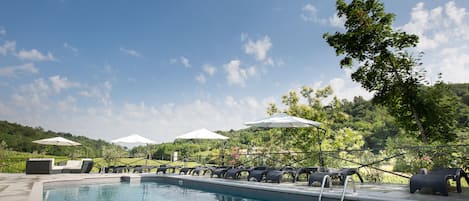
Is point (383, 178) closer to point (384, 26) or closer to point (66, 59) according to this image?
point (384, 26)

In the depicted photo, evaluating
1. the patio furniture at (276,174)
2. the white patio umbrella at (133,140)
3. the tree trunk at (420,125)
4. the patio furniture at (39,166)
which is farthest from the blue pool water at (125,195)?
the tree trunk at (420,125)

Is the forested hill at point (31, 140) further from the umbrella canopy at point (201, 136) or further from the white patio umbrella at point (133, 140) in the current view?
the umbrella canopy at point (201, 136)

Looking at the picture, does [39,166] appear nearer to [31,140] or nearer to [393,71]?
[393,71]

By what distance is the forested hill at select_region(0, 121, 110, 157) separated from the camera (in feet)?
78.9

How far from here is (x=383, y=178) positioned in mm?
8500

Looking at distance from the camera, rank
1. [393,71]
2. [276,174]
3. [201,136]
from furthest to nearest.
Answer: [201,136]
[393,71]
[276,174]

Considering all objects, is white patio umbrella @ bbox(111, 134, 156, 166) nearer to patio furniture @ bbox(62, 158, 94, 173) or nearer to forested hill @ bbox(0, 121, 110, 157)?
patio furniture @ bbox(62, 158, 94, 173)

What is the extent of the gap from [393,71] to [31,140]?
99.3ft

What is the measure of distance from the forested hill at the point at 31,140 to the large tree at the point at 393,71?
2026cm

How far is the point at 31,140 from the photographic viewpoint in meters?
26.8

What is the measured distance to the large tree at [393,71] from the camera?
28.3 feet

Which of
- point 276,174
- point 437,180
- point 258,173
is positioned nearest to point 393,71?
point 437,180

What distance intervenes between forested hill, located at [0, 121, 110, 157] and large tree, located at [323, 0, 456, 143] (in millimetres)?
20263

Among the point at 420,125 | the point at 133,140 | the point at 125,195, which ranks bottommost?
the point at 125,195
